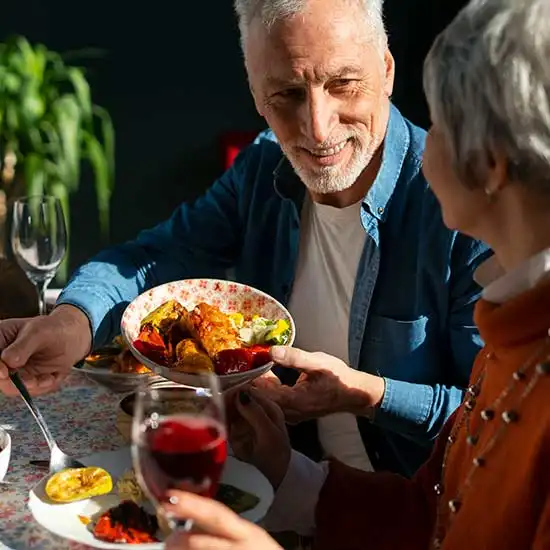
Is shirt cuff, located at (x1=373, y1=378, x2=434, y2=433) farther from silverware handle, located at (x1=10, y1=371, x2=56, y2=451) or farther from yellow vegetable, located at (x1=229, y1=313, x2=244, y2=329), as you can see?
silverware handle, located at (x1=10, y1=371, x2=56, y2=451)

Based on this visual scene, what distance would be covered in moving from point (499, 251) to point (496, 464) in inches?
9.2

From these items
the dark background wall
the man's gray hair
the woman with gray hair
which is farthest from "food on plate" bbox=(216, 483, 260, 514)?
the dark background wall

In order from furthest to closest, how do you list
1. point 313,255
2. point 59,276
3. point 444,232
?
point 59,276, point 313,255, point 444,232

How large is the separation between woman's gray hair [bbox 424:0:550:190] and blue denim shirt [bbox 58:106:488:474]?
0.66 metres

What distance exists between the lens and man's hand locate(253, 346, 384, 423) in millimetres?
1396

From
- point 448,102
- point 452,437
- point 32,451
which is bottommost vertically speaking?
point 32,451

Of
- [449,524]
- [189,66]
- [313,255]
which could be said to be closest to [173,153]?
[189,66]

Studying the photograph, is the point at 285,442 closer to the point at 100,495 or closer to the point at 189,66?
the point at 100,495

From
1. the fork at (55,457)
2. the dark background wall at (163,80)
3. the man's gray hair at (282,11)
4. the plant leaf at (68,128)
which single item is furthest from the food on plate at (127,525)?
the dark background wall at (163,80)

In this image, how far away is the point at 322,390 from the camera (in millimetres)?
1409

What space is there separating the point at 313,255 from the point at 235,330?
414 millimetres

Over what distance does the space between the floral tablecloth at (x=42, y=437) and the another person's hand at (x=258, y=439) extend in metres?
0.20

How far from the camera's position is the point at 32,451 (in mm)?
1328

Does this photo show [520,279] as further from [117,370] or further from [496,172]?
[117,370]
